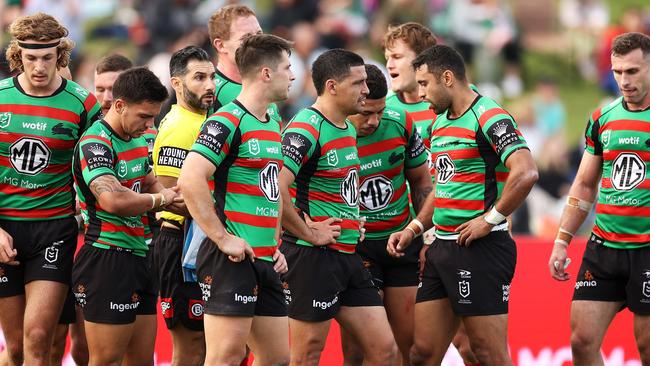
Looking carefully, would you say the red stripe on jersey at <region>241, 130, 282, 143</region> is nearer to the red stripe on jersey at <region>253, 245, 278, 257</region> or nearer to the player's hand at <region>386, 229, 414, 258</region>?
the red stripe on jersey at <region>253, 245, 278, 257</region>

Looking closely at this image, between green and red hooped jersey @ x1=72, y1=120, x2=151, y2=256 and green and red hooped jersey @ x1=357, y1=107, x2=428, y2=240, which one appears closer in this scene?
green and red hooped jersey @ x1=72, y1=120, x2=151, y2=256

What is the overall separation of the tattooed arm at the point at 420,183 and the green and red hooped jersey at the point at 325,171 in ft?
3.14

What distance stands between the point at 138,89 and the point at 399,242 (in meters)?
2.49

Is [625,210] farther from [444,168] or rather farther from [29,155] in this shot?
A: [29,155]

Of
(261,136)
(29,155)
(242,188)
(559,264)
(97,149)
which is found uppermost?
(261,136)

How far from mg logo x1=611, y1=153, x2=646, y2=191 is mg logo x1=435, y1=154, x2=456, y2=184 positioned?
1.27 meters

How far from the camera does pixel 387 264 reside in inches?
391

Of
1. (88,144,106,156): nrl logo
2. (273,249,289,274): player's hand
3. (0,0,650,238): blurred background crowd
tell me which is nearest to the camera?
(273,249,289,274): player's hand

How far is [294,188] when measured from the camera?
30.7 feet

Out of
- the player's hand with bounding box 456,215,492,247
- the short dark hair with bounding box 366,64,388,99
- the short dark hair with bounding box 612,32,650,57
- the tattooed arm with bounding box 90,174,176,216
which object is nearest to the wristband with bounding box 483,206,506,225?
the player's hand with bounding box 456,215,492,247

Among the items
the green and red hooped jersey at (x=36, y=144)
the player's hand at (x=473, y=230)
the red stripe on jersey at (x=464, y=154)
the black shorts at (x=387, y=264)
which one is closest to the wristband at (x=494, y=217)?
the player's hand at (x=473, y=230)

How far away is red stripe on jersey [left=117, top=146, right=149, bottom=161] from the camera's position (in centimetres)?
859

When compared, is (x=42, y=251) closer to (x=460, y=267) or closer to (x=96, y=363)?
(x=96, y=363)

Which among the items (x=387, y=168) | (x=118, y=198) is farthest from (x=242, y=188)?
(x=387, y=168)
